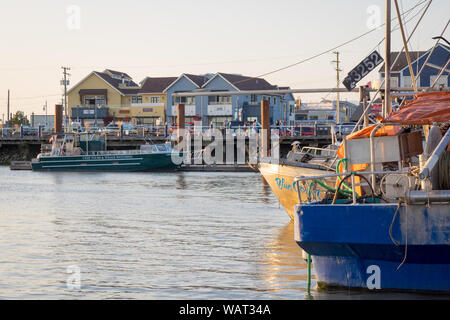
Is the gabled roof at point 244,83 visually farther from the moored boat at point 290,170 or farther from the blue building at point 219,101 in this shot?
the moored boat at point 290,170

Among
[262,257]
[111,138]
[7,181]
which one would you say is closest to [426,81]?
[111,138]

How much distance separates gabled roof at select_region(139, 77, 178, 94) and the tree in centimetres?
4027

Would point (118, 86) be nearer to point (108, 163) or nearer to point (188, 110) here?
point (188, 110)

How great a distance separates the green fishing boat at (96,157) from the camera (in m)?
54.8

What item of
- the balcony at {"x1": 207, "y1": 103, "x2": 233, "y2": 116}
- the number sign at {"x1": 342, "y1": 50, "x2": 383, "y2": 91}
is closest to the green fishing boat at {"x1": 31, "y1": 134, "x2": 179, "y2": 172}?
the balcony at {"x1": 207, "y1": 103, "x2": 233, "y2": 116}

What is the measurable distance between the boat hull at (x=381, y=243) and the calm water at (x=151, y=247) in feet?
0.99

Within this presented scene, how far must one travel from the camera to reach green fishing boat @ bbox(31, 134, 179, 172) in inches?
2158

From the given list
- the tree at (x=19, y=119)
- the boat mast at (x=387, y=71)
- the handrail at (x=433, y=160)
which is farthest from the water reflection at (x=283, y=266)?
the tree at (x=19, y=119)

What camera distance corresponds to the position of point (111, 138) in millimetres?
64688

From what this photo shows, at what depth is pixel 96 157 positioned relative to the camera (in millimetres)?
56062

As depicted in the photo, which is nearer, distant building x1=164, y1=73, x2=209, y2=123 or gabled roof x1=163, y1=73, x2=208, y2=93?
distant building x1=164, y1=73, x2=209, y2=123

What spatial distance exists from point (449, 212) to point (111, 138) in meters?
56.3

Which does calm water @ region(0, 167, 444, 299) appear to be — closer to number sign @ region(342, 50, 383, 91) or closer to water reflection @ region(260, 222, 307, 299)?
water reflection @ region(260, 222, 307, 299)
